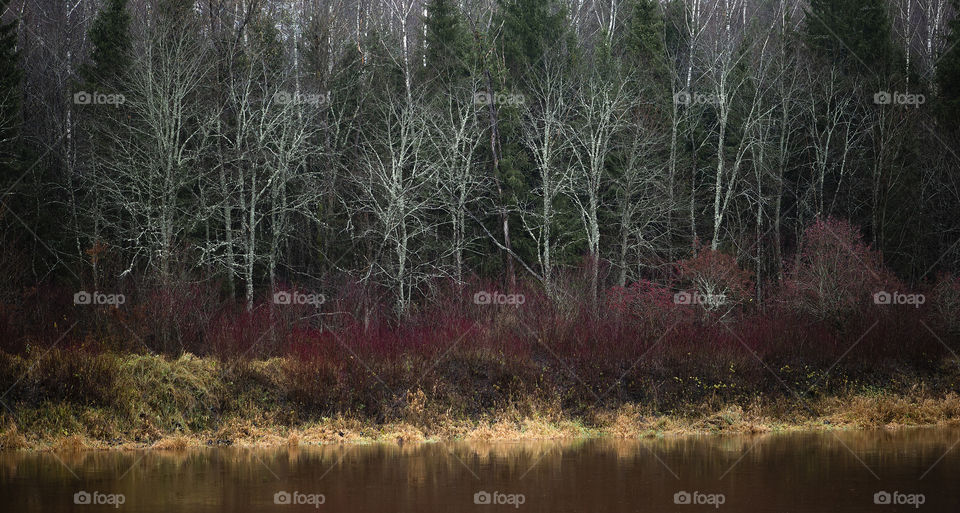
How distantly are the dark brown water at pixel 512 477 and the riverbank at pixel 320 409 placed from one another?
85 centimetres

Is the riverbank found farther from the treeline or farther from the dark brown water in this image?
the treeline

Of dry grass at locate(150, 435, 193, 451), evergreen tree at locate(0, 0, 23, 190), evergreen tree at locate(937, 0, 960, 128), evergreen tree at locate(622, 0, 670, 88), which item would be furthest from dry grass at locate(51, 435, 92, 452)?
evergreen tree at locate(937, 0, 960, 128)

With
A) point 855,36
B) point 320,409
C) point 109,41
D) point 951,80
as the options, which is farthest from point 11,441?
point 855,36

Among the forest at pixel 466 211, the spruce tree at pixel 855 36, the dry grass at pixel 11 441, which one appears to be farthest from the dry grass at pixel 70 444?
Answer: the spruce tree at pixel 855 36

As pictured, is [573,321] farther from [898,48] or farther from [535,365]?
[898,48]

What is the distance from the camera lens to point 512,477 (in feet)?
51.4

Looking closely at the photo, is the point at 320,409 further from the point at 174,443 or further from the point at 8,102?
the point at 8,102

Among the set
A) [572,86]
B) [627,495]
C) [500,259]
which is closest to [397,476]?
[627,495]

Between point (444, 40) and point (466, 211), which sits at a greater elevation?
point (444, 40)

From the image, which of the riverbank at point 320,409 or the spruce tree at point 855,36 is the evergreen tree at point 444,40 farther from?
the riverbank at point 320,409

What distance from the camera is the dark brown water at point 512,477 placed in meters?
13.6

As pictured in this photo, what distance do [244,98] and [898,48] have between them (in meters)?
27.3

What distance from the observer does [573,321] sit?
24125 mm

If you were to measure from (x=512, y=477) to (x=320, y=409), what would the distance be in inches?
248
